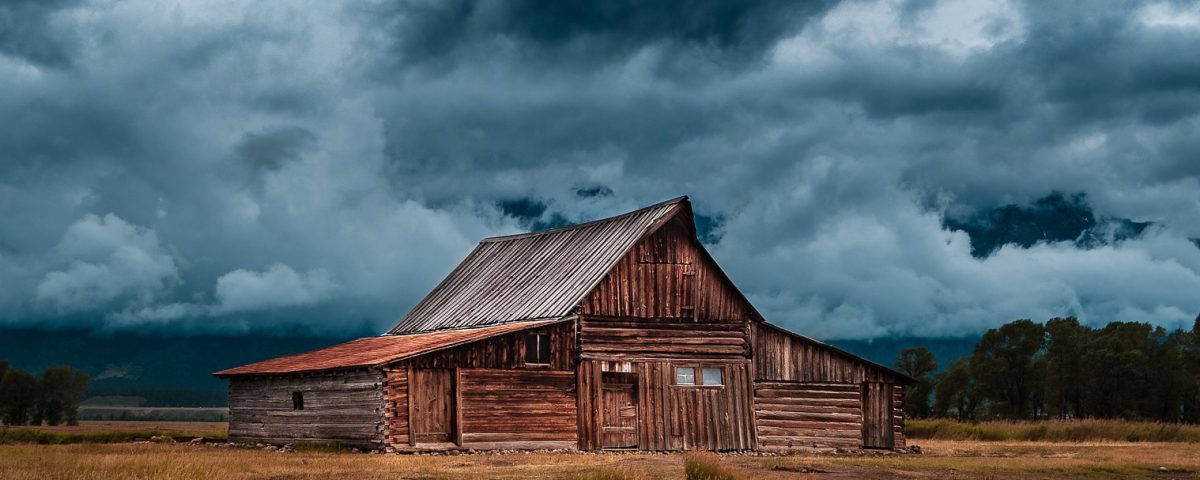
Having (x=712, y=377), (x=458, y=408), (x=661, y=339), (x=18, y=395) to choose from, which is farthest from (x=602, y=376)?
(x=18, y=395)

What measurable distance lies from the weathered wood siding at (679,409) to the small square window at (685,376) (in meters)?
0.15

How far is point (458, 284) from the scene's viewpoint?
51.8 meters

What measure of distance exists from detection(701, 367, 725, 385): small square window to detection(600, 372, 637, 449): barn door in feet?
8.02

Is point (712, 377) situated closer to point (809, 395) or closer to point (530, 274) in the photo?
point (809, 395)

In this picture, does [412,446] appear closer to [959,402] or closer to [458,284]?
[458,284]

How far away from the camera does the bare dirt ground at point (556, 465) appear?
26.0 metres

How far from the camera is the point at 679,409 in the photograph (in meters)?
41.4

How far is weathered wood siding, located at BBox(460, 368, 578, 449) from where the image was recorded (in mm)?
37969

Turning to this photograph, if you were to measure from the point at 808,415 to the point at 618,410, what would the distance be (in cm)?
681

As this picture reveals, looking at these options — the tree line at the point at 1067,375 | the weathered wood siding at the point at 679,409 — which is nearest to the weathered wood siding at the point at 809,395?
the weathered wood siding at the point at 679,409

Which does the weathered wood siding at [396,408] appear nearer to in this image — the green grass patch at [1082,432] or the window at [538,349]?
the window at [538,349]

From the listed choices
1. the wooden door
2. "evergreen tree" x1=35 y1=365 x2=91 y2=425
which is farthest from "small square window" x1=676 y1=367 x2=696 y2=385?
"evergreen tree" x1=35 y1=365 x2=91 y2=425

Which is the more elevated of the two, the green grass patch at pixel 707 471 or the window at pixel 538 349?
the window at pixel 538 349

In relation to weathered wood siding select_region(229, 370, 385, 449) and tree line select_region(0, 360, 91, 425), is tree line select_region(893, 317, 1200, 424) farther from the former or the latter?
tree line select_region(0, 360, 91, 425)
